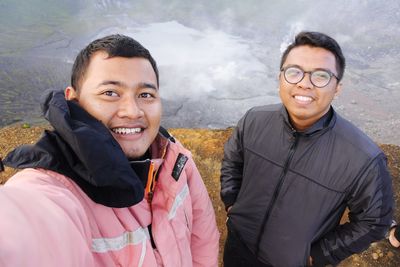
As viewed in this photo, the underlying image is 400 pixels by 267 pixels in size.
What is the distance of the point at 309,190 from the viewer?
211cm

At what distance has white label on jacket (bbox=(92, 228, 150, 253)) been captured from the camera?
3.89 feet

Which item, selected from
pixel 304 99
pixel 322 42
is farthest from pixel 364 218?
pixel 322 42

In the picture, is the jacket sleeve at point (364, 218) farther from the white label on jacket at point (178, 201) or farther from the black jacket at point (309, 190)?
the white label on jacket at point (178, 201)

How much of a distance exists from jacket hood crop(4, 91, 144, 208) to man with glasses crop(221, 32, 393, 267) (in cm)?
133

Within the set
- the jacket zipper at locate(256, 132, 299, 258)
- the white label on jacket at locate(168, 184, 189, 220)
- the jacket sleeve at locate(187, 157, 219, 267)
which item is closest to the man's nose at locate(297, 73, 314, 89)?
the jacket zipper at locate(256, 132, 299, 258)

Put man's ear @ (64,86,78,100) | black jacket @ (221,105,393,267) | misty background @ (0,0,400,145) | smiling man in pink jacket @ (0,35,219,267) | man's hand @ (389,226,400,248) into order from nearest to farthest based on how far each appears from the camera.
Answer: smiling man in pink jacket @ (0,35,219,267)
man's ear @ (64,86,78,100)
black jacket @ (221,105,393,267)
man's hand @ (389,226,400,248)
misty background @ (0,0,400,145)

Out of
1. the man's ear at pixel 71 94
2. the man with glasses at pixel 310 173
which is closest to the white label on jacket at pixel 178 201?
the man's ear at pixel 71 94

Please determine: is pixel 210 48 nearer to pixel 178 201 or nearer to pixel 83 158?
pixel 178 201

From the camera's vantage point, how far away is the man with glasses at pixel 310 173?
201 centimetres

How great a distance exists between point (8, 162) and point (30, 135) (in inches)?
212

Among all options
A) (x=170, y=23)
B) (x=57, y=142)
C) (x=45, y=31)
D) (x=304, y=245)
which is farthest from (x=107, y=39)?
(x=170, y=23)

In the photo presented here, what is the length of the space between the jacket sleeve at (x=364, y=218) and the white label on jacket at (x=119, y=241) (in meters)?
1.44

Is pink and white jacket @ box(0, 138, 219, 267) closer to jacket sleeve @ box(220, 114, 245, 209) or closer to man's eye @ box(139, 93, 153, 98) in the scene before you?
man's eye @ box(139, 93, 153, 98)

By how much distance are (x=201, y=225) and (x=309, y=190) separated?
0.78 meters
